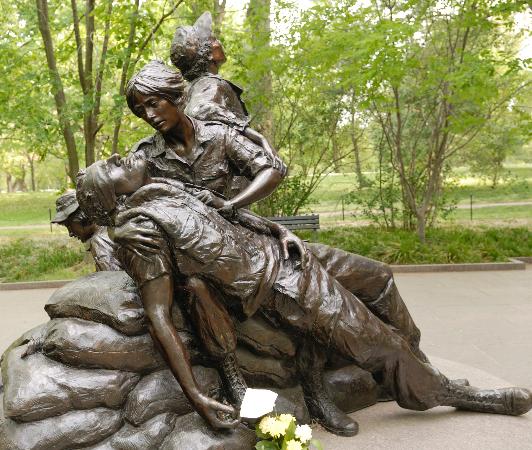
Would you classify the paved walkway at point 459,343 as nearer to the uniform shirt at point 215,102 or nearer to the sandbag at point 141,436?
the sandbag at point 141,436

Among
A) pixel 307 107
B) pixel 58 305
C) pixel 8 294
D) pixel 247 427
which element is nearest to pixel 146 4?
pixel 307 107

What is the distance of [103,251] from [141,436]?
1290mm

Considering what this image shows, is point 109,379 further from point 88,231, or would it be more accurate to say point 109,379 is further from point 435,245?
point 435,245

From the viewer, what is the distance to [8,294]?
8969 millimetres

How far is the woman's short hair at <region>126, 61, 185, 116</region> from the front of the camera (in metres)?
2.92

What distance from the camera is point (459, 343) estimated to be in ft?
18.6

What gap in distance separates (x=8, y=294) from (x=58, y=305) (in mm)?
6556

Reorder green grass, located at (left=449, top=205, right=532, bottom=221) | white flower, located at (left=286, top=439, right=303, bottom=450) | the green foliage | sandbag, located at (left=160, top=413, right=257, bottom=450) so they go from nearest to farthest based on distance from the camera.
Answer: white flower, located at (left=286, top=439, right=303, bottom=450), sandbag, located at (left=160, top=413, right=257, bottom=450), the green foliage, green grass, located at (left=449, top=205, right=532, bottom=221)

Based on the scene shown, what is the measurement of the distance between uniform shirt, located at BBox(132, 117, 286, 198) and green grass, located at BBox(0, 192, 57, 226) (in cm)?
1516

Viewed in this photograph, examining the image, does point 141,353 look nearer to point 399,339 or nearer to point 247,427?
point 247,427

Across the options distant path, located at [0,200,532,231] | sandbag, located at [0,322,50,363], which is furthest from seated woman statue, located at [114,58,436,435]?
distant path, located at [0,200,532,231]

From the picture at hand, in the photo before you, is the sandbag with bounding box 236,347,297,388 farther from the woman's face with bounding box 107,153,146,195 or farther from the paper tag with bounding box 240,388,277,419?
the woman's face with bounding box 107,153,146,195

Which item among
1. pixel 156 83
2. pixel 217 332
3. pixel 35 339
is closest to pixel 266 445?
pixel 217 332

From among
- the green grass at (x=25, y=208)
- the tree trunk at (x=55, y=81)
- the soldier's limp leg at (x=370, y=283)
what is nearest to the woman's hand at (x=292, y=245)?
the soldier's limp leg at (x=370, y=283)
